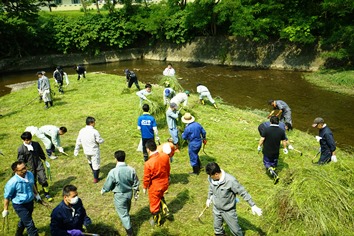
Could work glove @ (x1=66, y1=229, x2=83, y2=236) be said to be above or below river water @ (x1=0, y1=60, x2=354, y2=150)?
above

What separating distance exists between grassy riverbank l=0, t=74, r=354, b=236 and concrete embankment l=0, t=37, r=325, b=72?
1411 centimetres

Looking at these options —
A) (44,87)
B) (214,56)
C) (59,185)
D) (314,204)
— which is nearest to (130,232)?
(59,185)

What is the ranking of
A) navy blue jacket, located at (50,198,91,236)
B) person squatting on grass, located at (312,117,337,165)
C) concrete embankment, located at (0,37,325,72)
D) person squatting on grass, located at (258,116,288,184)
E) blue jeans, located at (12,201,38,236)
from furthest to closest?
concrete embankment, located at (0,37,325,72), person squatting on grass, located at (312,117,337,165), person squatting on grass, located at (258,116,288,184), blue jeans, located at (12,201,38,236), navy blue jacket, located at (50,198,91,236)

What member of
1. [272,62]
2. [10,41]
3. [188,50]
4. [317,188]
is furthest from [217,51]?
[317,188]

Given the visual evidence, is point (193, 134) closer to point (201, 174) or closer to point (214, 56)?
point (201, 174)

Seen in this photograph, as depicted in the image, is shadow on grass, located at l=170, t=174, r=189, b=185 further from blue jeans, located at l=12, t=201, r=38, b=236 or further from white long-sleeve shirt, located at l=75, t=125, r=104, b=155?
blue jeans, located at l=12, t=201, r=38, b=236

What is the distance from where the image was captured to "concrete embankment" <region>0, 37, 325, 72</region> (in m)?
28.0

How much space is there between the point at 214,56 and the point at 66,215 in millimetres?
31047

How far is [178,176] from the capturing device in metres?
8.89

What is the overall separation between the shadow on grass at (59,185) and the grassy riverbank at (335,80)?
1836cm

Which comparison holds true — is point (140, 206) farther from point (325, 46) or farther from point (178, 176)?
point (325, 46)

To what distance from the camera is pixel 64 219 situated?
193 inches

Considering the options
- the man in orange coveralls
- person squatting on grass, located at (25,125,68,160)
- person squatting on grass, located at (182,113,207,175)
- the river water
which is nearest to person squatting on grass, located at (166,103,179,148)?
person squatting on grass, located at (182,113,207,175)

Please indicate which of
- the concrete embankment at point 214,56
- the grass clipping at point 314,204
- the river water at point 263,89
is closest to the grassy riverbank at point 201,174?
the grass clipping at point 314,204
